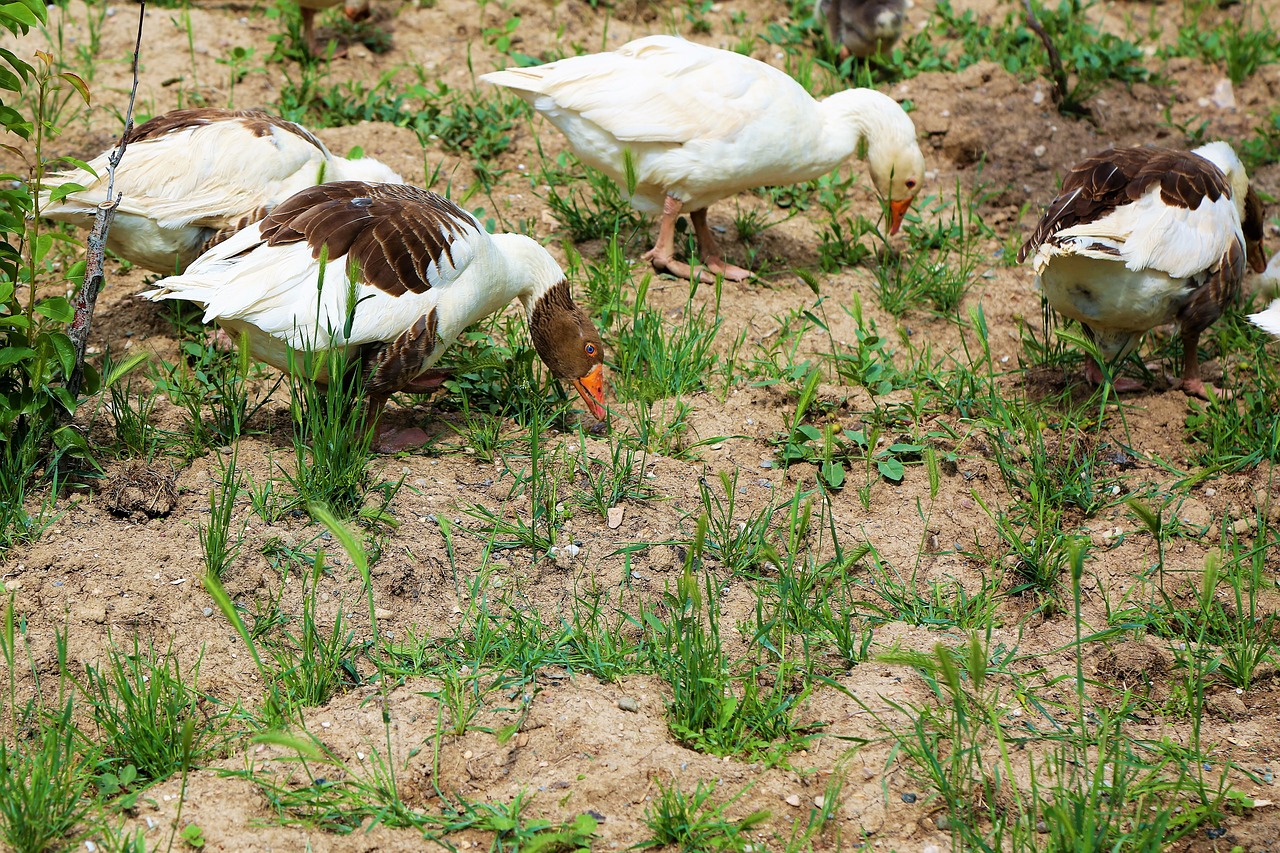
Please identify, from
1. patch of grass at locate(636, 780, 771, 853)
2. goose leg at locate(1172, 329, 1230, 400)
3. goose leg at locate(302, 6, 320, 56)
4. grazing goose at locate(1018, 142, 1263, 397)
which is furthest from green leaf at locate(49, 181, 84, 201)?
goose leg at locate(1172, 329, 1230, 400)

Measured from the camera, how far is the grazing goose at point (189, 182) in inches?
207

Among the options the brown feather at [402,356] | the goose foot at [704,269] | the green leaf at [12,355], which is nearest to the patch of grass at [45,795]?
the green leaf at [12,355]

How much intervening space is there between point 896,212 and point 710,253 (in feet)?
3.63

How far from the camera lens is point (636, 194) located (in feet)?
21.0

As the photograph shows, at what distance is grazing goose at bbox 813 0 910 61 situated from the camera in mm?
7945

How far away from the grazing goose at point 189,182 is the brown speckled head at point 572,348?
118 cm

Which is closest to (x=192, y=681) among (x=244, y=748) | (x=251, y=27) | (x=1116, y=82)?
(x=244, y=748)

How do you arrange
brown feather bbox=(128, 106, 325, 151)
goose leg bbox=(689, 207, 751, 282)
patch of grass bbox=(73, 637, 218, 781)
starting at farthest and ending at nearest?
goose leg bbox=(689, 207, 751, 282) < brown feather bbox=(128, 106, 325, 151) < patch of grass bbox=(73, 637, 218, 781)

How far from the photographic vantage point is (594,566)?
13.7 feet

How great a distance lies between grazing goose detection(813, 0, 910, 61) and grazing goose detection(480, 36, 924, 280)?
186cm

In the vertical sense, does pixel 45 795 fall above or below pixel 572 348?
below

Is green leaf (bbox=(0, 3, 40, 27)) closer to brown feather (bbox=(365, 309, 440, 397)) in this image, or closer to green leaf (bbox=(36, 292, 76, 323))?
green leaf (bbox=(36, 292, 76, 323))

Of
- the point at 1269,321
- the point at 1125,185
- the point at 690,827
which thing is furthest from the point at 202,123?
the point at 1269,321

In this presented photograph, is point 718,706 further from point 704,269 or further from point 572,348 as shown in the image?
point 704,269
